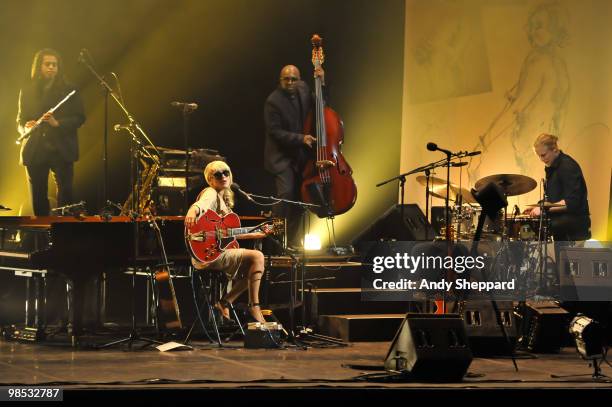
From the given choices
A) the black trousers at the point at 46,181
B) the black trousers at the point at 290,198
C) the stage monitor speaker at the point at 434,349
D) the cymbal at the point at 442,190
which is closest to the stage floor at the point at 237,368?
the stage monitor speaker at the point at 434,349

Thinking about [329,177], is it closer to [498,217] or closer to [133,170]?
[498,217]

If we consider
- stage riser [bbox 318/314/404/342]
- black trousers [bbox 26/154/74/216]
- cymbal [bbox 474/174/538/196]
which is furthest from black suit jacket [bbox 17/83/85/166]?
cymbal [bbox 474/174/538/196]

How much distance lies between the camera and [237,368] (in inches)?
293

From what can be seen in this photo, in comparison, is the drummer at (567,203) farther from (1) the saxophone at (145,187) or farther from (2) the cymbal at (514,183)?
(1) the saxophone at (145,187)

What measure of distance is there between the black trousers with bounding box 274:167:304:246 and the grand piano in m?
1.32

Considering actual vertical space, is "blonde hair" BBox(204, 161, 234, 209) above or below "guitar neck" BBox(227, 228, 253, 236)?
above

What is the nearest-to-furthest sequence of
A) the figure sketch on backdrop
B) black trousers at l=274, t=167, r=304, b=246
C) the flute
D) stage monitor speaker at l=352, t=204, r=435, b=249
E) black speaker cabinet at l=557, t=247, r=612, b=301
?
the flute
black speaker cabinet at l=557, t=247, r=612, b=301
black trousers at l=274, t=167, r=304, b=246
stage monitor speaker at l=352, t=204, r=435, b=249
the figure sketch on backdrop

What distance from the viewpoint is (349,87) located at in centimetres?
1158

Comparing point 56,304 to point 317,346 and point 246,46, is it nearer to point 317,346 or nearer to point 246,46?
point 317,346

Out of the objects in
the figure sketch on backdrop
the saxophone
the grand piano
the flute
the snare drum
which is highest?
the figure sketch on backdrop

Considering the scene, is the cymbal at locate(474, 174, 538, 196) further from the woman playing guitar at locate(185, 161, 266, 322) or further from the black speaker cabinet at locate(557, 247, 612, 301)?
the woman playing guitar at locate(185, 161, 266, 322)

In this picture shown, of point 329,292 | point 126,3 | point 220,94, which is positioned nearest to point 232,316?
point 329,292

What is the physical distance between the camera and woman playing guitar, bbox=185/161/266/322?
857 cm

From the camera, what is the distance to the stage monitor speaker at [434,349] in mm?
6738
